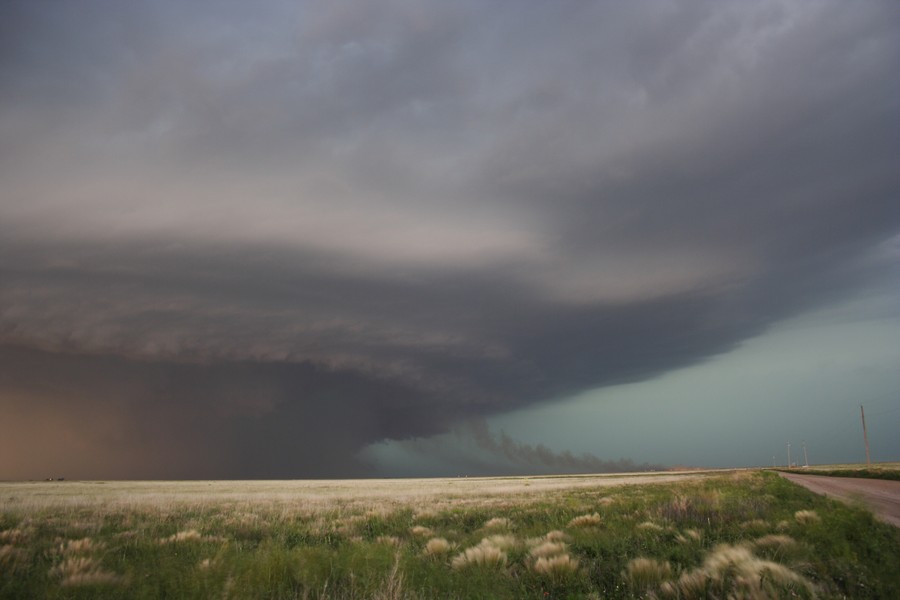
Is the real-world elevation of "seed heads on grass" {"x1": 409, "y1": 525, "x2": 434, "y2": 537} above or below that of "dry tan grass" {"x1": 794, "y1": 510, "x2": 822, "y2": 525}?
below

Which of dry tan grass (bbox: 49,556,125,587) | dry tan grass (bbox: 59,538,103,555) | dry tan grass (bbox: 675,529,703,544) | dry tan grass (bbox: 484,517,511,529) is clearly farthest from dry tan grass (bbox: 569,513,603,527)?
dry tan grass (bbox: 59,538,103,555)

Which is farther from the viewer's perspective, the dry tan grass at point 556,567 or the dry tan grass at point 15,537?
the dry tan grass at point 15,537

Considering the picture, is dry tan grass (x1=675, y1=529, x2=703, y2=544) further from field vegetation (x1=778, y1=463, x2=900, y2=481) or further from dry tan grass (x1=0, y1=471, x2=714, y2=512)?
field vegetation (x1=778, y1=463, x2=900, y2=481)

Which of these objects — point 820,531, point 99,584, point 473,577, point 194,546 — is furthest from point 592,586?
point 194,546

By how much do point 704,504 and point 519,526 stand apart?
6666 millimetres

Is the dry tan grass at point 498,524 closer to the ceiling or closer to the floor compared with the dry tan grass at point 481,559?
closer to the floor

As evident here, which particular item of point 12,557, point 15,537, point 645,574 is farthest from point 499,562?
point 15,537

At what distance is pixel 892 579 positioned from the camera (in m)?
6.52

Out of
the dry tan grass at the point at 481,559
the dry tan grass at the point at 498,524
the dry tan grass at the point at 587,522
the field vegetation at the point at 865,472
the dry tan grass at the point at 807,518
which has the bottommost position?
the field vegetation at the point at 865,472

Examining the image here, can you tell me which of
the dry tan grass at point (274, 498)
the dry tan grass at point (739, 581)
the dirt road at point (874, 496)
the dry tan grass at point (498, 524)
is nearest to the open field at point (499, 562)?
the dry tan grass at point (739, 581)

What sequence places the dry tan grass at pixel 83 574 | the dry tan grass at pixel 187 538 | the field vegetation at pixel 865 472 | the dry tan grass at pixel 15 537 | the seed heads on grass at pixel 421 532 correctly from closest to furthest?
the dry tan grass at pixel 83 574
the dry tan grass at pixel 15 537
the dry tan grass at pixel 187 538
the seed heads on grass at pixel 421 532
the field vegetation at pixel 865 472

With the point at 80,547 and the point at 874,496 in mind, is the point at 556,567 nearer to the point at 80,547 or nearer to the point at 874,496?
the point at 80,547

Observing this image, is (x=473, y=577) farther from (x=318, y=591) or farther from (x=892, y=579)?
(x=892, y=579)

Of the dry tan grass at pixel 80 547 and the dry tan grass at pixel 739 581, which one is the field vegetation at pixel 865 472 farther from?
the dry tan grass at pixel 80 547
